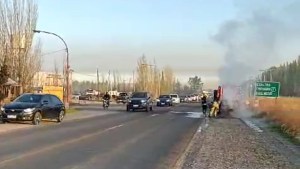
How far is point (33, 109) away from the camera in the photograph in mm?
27594

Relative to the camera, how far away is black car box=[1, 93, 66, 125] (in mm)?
27344

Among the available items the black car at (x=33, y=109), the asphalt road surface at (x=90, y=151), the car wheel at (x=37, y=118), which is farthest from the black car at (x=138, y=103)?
the asphalt road surface at (x=90, y=151)

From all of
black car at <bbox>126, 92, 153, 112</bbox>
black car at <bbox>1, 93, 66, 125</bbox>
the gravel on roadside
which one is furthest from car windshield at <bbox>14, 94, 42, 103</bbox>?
black car at <bbox>126, 92, 153, 112</bbox>

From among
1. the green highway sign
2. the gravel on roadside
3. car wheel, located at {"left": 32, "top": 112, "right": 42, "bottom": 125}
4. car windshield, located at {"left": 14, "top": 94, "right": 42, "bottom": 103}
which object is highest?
the green highway sign

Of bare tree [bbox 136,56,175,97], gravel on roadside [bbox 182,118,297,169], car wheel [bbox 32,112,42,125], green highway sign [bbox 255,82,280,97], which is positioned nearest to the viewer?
gravel on roadside [bbox 182,118,297,169]

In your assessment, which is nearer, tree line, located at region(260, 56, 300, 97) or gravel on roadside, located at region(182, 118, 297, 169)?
gravel on roadside, located at region(182, 118, 297, 169)

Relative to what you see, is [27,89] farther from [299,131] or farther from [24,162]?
[24,162]

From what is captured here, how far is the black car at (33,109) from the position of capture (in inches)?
1077

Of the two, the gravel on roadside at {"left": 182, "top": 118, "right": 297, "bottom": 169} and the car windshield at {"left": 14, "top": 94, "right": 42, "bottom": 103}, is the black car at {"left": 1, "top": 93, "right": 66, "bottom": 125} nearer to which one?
the car windshield at {"left": 14, "top": 94, "right": 42, "bottom": 103}

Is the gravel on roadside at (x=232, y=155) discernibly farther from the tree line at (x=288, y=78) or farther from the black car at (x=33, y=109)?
the tree line at (x=288, y=78)

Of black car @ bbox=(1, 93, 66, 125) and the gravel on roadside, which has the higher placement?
black car @ bbox=(1, 93, 66, 125)

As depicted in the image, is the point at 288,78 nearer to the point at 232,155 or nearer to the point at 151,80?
the point at 151,80

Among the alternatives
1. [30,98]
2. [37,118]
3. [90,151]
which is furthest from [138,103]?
[90,151]

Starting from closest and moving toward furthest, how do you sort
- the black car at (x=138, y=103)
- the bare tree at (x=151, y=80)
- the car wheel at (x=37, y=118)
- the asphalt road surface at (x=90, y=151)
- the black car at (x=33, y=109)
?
the asphalt road surface at (x=90, y=151) → the black car at (x=33, y=109) → the car wheel at (x=37, y=118) → the black car at (x=138, y=103) → the bare tree at (x=151, y=80)
